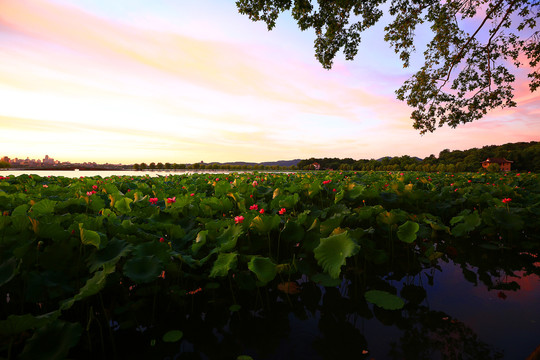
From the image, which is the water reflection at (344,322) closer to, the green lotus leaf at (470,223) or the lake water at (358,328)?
the lake water at (358,328)

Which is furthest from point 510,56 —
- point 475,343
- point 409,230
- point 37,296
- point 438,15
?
point 37,296

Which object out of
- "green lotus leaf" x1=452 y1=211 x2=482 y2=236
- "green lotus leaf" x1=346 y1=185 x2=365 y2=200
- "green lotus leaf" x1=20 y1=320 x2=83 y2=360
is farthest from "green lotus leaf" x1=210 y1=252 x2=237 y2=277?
"green lotus leaf" x1=452 y1=211 x2=482 y2=236

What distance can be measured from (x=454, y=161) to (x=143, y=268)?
106514 millimetres

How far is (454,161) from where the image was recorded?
84875mm

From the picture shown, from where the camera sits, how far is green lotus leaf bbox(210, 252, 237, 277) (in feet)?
6.07

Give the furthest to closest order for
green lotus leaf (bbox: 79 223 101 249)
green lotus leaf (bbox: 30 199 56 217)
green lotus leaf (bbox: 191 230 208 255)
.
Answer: green lotus leaf (bbox: 30 199 56 217) < green lotus leaf (bbox: 191 230 208 255) < green lotus leaf (bbox: 79 223 101 249)

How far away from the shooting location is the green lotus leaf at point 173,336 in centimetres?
185

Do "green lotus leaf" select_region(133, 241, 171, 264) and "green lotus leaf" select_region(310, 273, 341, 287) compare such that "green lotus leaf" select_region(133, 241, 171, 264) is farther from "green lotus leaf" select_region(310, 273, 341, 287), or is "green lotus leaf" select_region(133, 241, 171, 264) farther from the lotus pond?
"green lotus leaf" select_region(310, 273, 341, 287)

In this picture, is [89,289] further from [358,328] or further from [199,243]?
[358,328]

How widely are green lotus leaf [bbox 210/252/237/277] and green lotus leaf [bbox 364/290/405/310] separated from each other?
4.54 ft

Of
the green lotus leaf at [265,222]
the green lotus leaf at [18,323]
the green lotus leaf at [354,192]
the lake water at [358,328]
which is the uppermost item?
the green lotus leaf at [354,192]

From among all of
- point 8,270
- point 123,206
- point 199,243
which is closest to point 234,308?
point 199,243

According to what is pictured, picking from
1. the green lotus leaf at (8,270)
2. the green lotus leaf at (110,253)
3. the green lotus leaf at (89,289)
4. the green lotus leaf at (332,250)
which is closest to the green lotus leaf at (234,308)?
the green lotus leaf at (332,250)

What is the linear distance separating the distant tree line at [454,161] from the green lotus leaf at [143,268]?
56950mm
